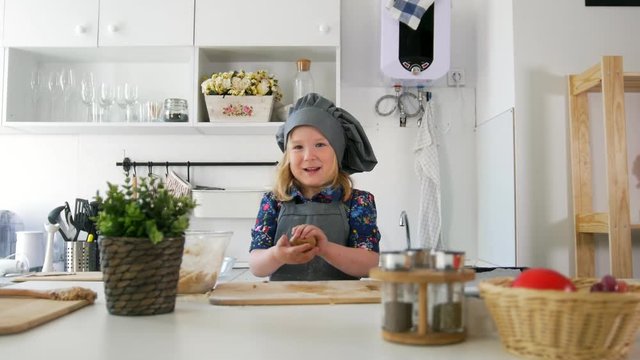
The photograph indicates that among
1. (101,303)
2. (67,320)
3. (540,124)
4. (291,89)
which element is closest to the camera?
(67,320)

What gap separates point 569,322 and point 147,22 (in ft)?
6.69

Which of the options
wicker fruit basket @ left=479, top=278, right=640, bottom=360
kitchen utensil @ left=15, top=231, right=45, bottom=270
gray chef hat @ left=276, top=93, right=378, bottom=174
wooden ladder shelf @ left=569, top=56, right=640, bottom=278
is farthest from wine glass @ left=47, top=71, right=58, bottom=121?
wicker fruit basket @ left=479, top=278, right=640, bottom=360

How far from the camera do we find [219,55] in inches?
90.7

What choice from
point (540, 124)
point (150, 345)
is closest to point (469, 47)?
point (540, 124)

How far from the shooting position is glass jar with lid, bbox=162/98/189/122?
2.21 m

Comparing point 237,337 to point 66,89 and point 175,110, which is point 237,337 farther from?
point 66,89

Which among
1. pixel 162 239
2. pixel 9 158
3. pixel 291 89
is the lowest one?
pixel 162 239

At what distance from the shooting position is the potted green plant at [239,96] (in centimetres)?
212

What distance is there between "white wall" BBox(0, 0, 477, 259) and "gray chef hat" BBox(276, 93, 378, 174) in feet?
2.80

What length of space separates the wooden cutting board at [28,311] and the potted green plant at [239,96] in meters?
1.35

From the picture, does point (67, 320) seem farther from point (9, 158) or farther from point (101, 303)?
point (9, 158)

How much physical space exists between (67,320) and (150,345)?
A: 211 millimetres

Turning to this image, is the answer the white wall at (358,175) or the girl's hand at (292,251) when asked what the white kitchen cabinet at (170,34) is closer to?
the white wall at (358,175)

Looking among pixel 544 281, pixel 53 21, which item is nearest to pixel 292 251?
pixel 544 281
